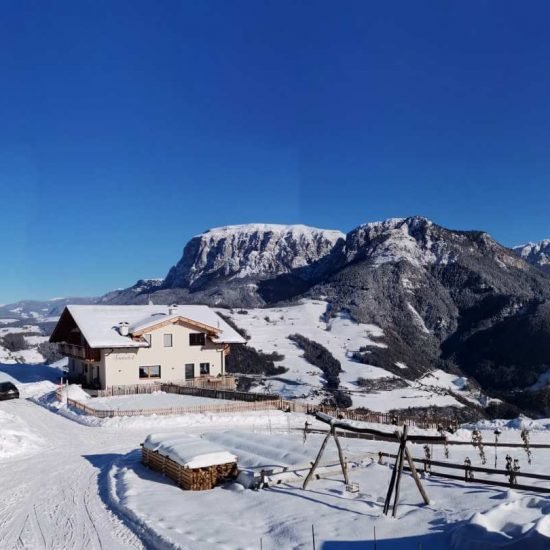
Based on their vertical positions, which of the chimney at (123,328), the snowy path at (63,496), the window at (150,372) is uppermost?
the chimney at (123,328)

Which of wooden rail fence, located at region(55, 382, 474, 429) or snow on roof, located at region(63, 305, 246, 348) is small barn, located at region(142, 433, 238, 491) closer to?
wooden rail fence, located at region(55, 382, 474, 429)

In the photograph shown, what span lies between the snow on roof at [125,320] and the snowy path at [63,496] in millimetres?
12969

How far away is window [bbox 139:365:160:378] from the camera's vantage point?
138 feet

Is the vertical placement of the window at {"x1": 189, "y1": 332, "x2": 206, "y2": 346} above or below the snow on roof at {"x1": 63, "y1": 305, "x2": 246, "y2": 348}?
below

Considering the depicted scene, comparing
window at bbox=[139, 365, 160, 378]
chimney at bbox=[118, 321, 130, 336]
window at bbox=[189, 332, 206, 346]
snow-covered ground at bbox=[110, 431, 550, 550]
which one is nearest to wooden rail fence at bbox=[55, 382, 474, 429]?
window at bbox=[139, 365, 160, 378]

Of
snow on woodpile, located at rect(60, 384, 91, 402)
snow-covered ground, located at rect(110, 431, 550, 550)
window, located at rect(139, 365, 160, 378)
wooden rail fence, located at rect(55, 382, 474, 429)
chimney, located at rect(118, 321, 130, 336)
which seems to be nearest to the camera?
snow-covered ground, located at rect(110, 431, 550, 550)

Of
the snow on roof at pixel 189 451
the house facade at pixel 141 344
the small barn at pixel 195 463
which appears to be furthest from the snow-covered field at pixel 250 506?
the house facade at pixel 141 344

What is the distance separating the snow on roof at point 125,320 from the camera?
40.7 meters

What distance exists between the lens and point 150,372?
139ft

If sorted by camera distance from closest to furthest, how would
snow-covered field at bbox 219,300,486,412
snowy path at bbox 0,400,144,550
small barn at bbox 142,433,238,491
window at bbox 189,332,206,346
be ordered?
snowy path at bbox 0,400,144,550 → small barn at bbox 142,433,238,491 → window at bbox 189,332,206,346 → snow-covered field at bbox 219,300,486,412

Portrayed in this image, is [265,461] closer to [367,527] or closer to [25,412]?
[367,527]

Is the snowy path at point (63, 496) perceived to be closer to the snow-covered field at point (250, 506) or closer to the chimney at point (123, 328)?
the snow-covered field at point (250, 506)

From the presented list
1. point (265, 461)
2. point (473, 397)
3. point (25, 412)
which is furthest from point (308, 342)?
point (265, 461)

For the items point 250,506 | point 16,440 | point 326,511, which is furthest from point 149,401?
point 326,511
